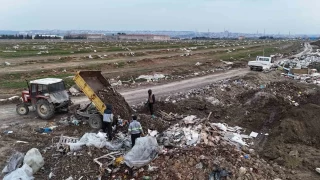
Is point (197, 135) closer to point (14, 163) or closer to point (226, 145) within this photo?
point (226, 145)

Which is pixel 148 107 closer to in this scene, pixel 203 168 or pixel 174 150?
pixel 174 150

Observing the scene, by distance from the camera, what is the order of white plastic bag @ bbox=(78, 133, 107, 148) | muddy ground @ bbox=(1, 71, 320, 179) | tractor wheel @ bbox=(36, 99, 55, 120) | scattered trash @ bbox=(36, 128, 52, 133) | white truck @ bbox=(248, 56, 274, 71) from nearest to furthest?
muddy ground @ bbox=(1, 71, 320, 179), white plastic bag @ bbox=(78, 133, 107, 148), scattered trash @ bbox=(36, 128, 52, 133), tractor wheel @ bbox=(36, 99, 55, 120), white truck @ bbox=(248, 56, 274, 71)

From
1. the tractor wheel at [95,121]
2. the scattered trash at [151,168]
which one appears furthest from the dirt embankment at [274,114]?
the scattered trash at [151,168]

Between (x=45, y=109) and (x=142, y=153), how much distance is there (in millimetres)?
6609

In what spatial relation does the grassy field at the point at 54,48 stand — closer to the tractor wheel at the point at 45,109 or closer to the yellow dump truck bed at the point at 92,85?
the tractor wheel at the point at 45,109

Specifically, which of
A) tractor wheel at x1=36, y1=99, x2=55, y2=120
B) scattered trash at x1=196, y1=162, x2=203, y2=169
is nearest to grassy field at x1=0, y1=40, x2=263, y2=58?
tractor wheel at x1=36, y1=99, x2=55, y2=120

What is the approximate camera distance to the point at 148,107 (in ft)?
53.5

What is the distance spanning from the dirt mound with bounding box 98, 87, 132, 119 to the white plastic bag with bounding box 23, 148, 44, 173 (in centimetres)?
425

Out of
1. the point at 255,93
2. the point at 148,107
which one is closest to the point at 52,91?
the point at 148,107

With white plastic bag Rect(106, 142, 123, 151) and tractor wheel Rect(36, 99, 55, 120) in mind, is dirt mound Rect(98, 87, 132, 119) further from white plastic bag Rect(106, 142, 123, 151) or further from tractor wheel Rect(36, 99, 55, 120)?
white plastic bag Rect(106, 142, 123, 151)

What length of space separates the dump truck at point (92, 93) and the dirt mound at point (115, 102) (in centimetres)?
25

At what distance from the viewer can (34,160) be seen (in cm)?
965

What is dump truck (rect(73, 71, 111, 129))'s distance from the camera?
13148mm

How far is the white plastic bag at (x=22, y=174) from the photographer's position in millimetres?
8883
